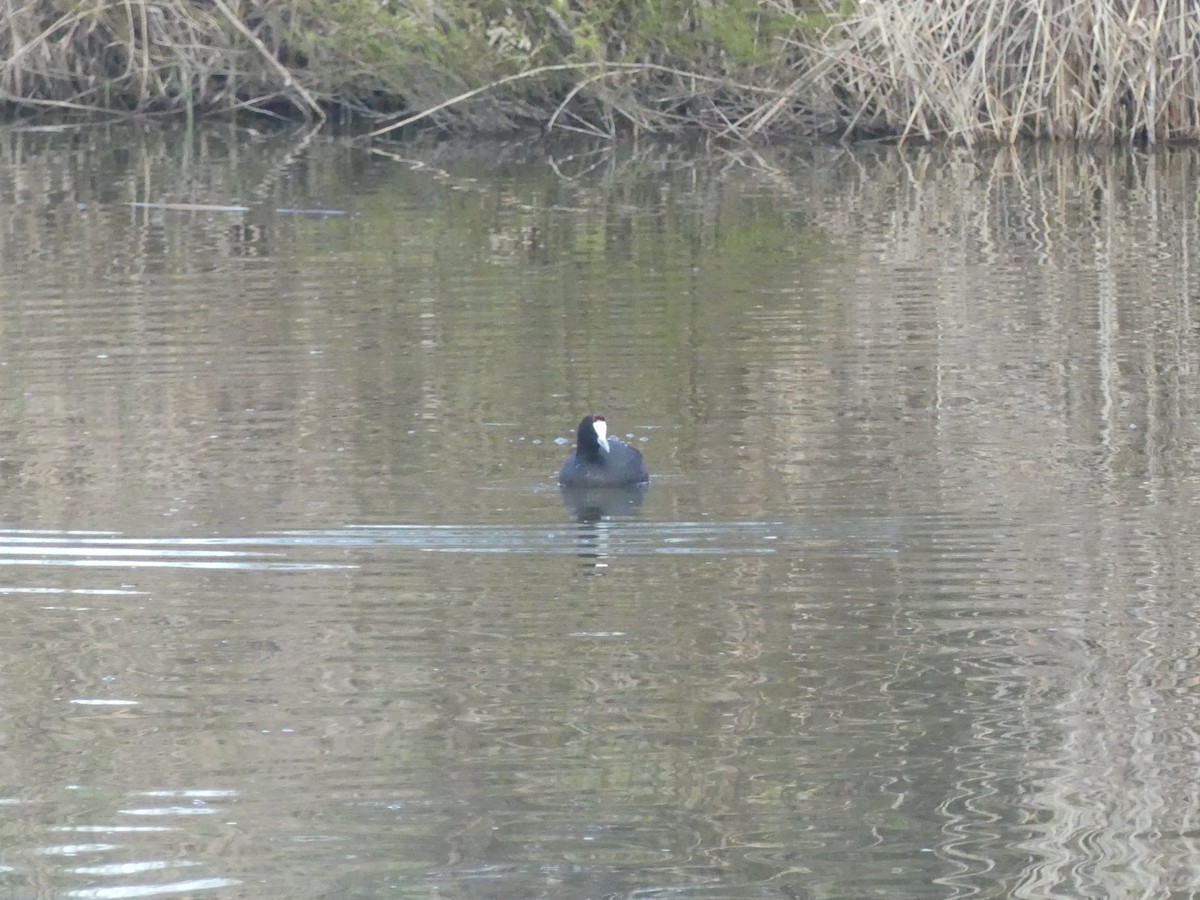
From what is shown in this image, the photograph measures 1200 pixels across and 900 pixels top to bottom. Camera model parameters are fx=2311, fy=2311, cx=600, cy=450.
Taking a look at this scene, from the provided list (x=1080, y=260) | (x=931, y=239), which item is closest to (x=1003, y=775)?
(x=1080, y=260)

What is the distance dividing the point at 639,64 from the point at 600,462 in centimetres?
1137

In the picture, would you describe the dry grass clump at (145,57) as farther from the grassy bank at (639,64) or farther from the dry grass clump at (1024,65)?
the dry grass clump at (1024,65)

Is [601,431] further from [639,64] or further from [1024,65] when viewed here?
[639,64]

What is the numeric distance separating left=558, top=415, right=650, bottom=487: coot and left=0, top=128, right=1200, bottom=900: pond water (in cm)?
10

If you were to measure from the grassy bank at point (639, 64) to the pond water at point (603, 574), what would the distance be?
15.6 ft

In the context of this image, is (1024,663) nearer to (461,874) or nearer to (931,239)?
(461,874)

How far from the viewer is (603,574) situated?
6320 mm

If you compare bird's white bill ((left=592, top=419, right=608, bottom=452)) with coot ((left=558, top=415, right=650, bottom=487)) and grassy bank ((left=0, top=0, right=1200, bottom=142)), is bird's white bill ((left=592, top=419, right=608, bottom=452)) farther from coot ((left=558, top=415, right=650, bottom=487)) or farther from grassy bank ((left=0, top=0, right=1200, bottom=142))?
grassy bank ((left=0, top=0, right=1200, bottom=142))

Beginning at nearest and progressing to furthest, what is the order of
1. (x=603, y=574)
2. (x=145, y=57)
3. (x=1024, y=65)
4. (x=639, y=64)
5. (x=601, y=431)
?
(x=603, y=574) → (x=601, y=431) → (x=1024, y=65) → (x=639, y=64) → (x=145, y=57)

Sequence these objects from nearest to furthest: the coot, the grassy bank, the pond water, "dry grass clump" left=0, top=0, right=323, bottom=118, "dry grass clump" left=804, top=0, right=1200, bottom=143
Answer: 1. the pond water
2. the coot
3. "dry grass clump" left=804, top=0, right=1200, bottom=143
4. the grassy bank
5. "dry grass clump" left=0, top=0, right=323, bottom=118

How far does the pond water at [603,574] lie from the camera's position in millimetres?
4480

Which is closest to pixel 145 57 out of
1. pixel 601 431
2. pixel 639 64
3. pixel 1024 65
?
pixel 639 64

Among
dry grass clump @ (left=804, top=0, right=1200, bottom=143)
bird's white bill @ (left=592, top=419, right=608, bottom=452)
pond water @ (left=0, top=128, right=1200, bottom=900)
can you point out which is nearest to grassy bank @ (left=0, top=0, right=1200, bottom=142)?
dry grass clump @ (left=804, top=0, right=1200, bottom=143)

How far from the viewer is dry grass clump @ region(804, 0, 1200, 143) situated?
16625mm
